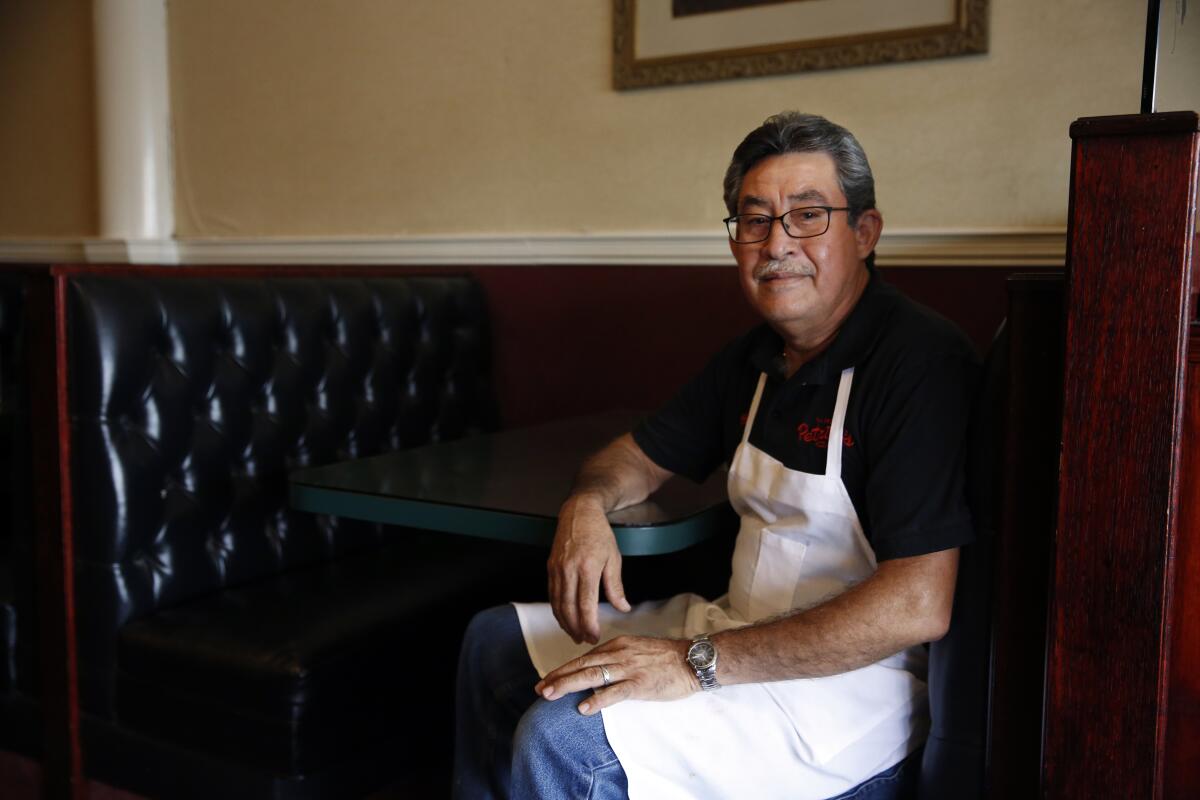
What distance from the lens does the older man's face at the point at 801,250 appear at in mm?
1630

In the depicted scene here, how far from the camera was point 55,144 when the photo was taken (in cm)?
397

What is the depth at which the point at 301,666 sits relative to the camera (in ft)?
6.23

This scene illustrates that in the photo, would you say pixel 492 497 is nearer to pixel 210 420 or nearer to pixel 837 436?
pixel 837 436

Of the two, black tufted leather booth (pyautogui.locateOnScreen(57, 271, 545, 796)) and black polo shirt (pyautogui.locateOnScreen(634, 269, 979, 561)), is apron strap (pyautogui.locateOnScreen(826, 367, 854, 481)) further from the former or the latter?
black tufted leather booth (pyautogui.locateOnScreen(57, 271, 545, 796))

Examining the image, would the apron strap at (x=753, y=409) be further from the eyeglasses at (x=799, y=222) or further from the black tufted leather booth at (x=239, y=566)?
the black tufted leather booth at (x=239, y=566)

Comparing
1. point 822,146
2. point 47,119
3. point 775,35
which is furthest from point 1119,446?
point 47,119

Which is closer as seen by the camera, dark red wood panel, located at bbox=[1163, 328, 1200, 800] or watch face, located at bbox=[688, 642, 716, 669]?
dark red wood panel, located at bbox=[1163, 328, 1200, 800]

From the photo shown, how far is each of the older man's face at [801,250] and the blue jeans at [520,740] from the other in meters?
0.65

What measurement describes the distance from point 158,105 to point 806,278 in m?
2.85

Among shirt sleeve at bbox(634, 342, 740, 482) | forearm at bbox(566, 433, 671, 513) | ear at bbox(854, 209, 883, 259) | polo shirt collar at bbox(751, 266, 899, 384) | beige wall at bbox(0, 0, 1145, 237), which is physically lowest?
forearm at bbox(566, 433, 671, 513)

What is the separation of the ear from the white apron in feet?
0.73

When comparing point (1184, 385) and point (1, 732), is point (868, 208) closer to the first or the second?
point (1184, 385)

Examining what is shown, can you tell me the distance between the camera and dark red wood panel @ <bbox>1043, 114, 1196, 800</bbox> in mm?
1169

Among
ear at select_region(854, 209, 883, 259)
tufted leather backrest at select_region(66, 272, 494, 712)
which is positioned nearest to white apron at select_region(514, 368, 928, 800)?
ear at select_region(854, 209, 883, 259)
